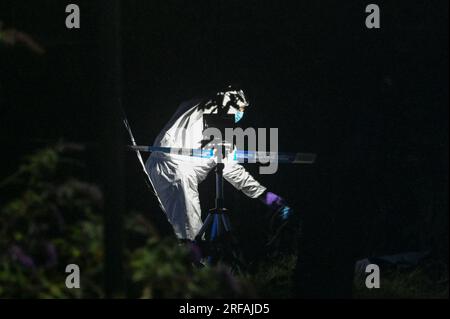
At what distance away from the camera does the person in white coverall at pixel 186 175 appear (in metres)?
7.20

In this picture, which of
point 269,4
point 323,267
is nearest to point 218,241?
point 323,267

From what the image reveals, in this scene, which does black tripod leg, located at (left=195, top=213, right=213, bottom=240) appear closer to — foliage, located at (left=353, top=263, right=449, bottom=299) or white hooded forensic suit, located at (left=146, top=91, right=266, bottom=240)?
white hooded forensic suit, located at (left=146, top=91, right=266, bottom=240)

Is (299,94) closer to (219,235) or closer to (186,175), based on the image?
(219,235)

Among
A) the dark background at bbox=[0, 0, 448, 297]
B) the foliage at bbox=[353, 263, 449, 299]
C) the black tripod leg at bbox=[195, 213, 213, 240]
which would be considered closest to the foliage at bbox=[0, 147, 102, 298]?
the dark background at bbox=[0, 0, 448, 297]

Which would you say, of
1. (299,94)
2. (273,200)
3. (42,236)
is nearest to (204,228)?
(273,200)

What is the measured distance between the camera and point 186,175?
739 cm

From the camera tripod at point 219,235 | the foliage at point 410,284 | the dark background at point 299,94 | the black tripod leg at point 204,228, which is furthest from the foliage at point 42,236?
the black tripod leg at point 204,228

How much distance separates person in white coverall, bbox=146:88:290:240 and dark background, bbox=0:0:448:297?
Answer: 0.21 metres

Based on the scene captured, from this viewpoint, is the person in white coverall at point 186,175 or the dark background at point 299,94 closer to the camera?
the dark background at point 299,94

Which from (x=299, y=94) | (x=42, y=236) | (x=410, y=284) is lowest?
(x=410, y=284)

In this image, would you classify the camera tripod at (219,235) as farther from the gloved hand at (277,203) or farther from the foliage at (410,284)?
the foliage at (410,284)

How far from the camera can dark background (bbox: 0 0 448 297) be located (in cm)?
532

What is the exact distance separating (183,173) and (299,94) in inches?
72.6
